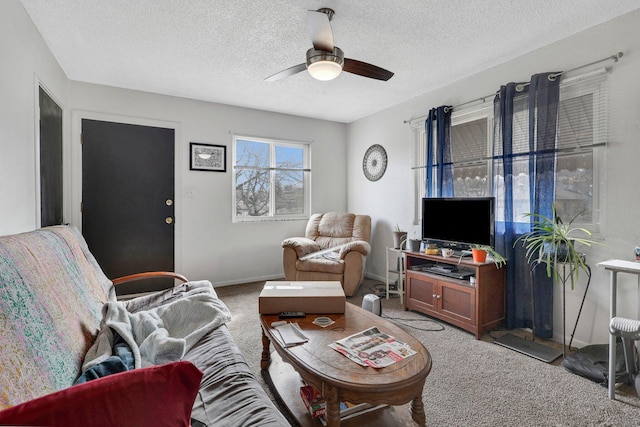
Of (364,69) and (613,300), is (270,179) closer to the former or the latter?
(364,69)

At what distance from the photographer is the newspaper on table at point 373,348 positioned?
4.35 ft

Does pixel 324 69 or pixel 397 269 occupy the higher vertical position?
pixel 324 69

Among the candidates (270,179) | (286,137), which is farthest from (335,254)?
(286,137)

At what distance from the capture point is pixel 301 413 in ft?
5.19

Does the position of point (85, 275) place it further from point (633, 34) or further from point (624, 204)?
point (633, 34)


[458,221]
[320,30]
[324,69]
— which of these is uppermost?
[320,30]

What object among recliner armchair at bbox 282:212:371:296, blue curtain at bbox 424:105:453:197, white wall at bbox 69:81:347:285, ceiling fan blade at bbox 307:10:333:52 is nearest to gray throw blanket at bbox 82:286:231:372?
ceiling fan blade at bbox 307:10:333:52

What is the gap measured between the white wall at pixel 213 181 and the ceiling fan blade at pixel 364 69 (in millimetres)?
2326

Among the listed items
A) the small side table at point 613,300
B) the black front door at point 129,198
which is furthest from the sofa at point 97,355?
the small side table at point 613,300

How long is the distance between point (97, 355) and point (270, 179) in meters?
3.49

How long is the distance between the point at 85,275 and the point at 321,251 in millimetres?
2637

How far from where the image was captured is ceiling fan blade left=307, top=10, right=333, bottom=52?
195 centimetres

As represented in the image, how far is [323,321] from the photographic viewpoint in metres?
1.70

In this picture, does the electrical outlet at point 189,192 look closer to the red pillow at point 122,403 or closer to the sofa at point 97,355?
the sofa at point 97,355
